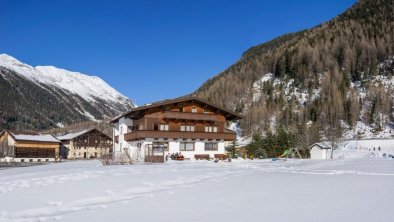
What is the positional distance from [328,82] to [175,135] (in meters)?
92.9

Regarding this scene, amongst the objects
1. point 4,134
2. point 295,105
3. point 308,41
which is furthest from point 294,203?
point 308,41

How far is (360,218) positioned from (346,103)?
370 ft

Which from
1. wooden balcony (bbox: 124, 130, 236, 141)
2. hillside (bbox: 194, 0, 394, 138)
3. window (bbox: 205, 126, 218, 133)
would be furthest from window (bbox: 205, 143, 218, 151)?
hillside (bbox: 194, 0, 394, 138)

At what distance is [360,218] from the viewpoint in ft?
28.4

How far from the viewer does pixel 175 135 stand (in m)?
46.4

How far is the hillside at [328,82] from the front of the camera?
362 feet

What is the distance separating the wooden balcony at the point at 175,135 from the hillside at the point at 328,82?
2033 inches

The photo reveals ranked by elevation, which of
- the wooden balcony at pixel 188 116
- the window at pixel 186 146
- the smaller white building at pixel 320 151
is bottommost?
the smaller white building at pixel 320 151

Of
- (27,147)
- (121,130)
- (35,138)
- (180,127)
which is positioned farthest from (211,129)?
(35,138)

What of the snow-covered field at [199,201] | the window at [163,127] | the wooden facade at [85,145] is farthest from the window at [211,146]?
the wooden facade at [85,145]

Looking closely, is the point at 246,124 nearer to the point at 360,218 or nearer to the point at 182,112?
the point at 182,112

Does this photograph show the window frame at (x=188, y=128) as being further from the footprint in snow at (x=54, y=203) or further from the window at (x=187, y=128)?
the footprint in snow at (x=54, y=203)

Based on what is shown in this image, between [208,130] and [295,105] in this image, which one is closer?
[208,130]

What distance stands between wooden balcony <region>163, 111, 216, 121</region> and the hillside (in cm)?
5244
